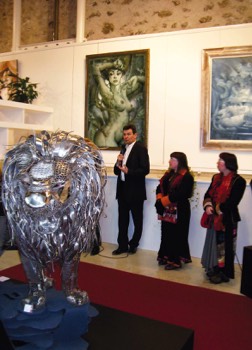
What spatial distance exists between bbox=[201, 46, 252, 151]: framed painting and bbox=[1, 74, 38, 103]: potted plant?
8.65 feet

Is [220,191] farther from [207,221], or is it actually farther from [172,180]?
[172,180]

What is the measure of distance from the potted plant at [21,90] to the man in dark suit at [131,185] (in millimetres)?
2027

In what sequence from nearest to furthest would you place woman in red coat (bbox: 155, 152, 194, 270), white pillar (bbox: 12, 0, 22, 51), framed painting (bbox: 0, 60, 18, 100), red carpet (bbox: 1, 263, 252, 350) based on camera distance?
red carpet (bbox: 1, 263, 252, 350) < woman in red coat (bbox: 155, 152, 194, 270) < framed painting (bbox: 0, 60, 18, 100) < white pillar (bbox: 12, 0, 22, 51)

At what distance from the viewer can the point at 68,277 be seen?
57.4 inches

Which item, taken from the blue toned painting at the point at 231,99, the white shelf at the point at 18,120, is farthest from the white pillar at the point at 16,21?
the blue toned painting at the point at 231,99

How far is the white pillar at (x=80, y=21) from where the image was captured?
5.76 metres

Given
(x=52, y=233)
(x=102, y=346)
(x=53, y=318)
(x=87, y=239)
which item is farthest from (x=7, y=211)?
(x=102, y=346)

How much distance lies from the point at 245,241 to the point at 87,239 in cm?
318

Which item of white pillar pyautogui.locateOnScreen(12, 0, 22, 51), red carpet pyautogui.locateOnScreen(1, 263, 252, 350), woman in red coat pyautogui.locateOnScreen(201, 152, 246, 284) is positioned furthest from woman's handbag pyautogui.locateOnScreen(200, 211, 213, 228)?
white pillar pyautogui.locateOnScreen(12, 0, 22, 51)

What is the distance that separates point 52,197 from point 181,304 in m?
1.62

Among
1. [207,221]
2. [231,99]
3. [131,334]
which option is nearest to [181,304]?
[131,334]

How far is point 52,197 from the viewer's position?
4.27 feet

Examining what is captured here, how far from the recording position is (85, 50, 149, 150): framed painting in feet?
16.9

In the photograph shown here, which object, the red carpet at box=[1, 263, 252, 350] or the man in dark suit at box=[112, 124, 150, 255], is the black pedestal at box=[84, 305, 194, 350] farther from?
the man in dark suit at box=[112, 124, 150, 255]
